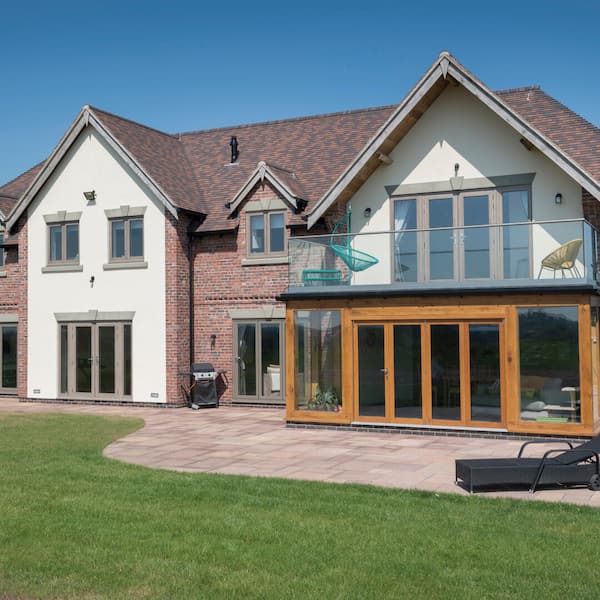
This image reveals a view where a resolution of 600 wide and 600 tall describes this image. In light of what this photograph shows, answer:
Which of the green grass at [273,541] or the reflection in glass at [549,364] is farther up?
the reflection in glass at [549,364]

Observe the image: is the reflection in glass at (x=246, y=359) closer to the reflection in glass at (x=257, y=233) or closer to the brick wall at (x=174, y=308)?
the brick wall at (x=174, y=308)

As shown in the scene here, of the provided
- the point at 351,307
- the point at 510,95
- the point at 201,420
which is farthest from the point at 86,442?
the point at 510,95

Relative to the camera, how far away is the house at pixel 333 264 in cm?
1483

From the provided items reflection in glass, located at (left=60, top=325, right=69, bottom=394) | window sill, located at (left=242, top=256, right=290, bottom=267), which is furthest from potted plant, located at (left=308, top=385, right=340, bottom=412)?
reflection in glass, located at (left=60, top=325, right=69, bottom=394)

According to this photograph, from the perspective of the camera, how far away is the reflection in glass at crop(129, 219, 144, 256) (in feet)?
71.5

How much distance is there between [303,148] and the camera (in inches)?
925

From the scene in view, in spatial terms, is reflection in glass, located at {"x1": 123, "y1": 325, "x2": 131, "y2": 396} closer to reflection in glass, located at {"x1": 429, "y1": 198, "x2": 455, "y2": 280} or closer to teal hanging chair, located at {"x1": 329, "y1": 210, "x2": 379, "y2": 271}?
teal hanging chair, located at {"x1": 329, "y1": 210, "x2": 379, "y2": 271}

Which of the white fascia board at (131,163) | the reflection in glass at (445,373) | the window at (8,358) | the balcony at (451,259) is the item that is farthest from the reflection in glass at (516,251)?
the window at (8,358)

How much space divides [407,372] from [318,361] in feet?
6.36

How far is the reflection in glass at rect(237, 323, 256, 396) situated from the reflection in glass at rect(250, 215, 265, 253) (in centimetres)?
204

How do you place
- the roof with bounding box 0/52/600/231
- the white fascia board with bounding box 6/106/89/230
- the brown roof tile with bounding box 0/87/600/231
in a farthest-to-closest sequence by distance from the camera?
the white fascia board with bounding box 6/106/89/230 → the brown roof tile with bounding box 0/87/600/231 → the roof with bounding box 0/52/600/231

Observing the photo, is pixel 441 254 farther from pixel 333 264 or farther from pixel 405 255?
pixel 333 264

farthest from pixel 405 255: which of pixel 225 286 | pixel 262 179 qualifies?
pixel 225 286

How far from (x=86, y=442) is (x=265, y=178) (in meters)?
9.19
